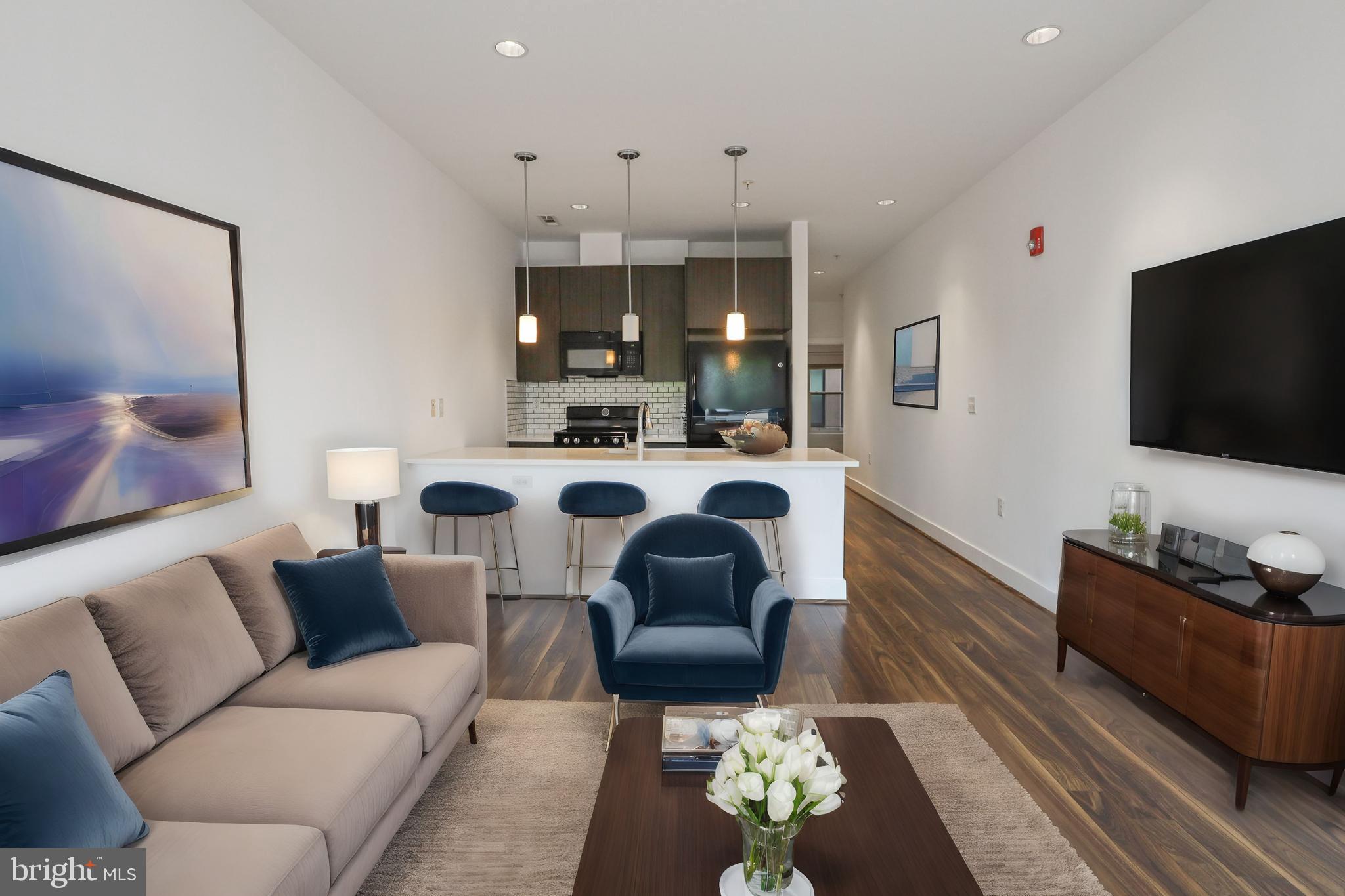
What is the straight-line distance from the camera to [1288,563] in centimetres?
230

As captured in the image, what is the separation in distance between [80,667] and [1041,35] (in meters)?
4.22

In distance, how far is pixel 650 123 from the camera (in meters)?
4.20

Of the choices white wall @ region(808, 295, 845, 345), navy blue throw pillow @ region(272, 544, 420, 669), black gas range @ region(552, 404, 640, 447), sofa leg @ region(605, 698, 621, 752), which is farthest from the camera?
white wall @ region(808, 295, 845, 345)

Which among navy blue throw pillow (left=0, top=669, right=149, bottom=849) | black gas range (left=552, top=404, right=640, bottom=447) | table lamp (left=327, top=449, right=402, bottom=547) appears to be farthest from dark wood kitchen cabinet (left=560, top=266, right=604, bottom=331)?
navy blue throw pillow (left=0, top=669, right=149, bottom=849)

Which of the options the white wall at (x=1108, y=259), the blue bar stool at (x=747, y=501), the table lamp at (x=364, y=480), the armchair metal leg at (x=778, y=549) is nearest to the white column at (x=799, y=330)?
the white wall at (x=1108, y=259)

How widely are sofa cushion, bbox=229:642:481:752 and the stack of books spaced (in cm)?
82

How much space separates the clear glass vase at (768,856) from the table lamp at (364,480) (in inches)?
98.0

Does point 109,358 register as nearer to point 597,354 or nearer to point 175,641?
point 175,641

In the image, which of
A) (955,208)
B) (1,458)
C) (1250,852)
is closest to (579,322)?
(955,208)

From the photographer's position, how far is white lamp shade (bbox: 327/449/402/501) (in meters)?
3.25

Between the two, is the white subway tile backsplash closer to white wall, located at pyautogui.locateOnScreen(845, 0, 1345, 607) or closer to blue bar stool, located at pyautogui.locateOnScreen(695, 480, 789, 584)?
white wall, located at pyautogui.locateOnScreen(845, 0, 1345, 607)

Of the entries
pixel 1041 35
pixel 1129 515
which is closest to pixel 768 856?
pixel 1129 515

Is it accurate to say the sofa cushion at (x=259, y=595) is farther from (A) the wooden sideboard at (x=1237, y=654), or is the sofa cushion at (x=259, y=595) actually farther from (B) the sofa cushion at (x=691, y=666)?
(A) the wooden sideboard at (x=1237, y=654)

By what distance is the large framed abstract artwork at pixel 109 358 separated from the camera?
195 cm
